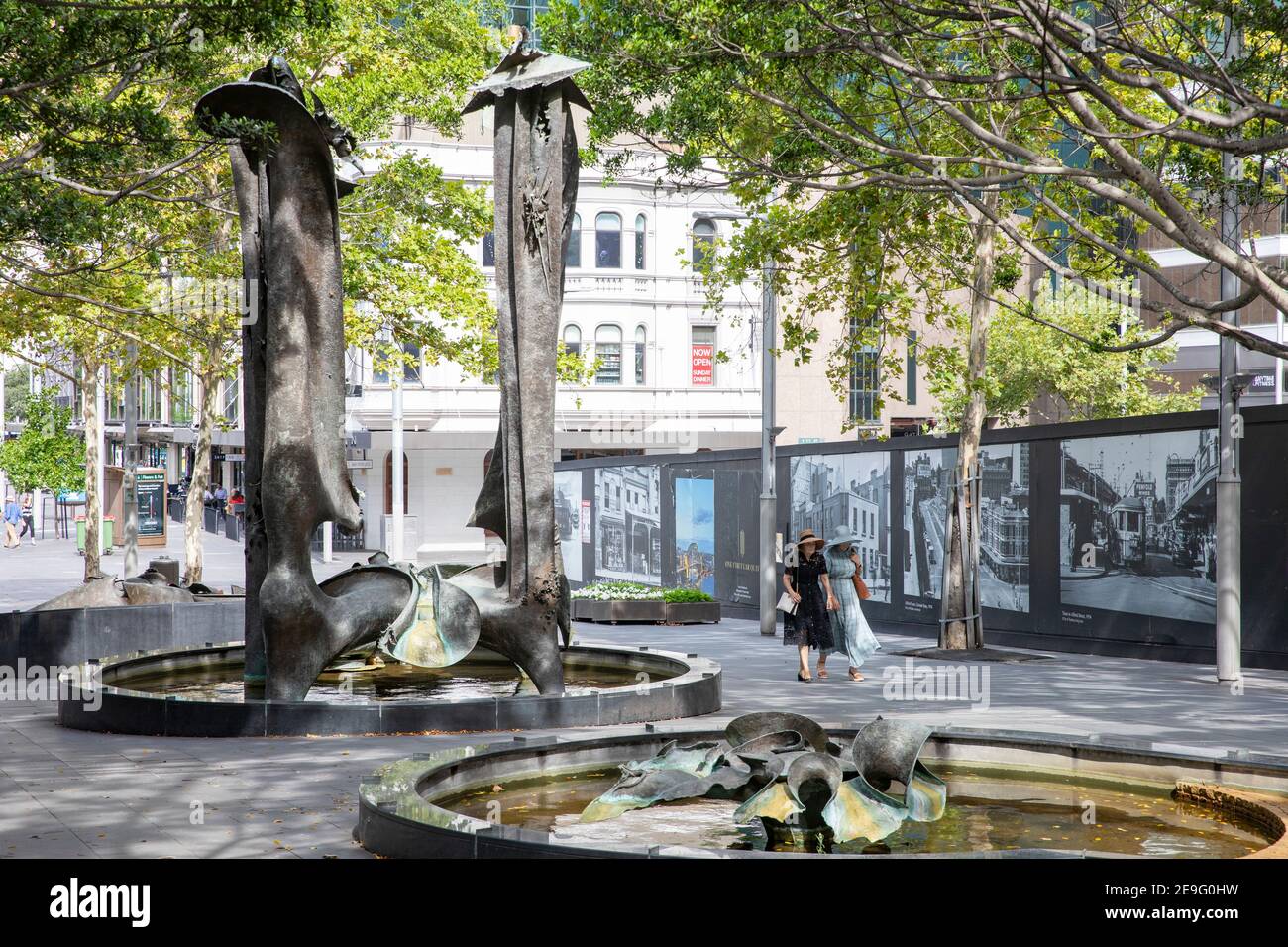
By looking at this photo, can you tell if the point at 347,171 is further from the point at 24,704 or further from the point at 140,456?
the point at 140,456

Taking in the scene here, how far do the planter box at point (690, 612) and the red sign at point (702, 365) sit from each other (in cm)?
2380

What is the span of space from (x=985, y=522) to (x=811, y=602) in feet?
22.0

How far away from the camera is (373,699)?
12109mm

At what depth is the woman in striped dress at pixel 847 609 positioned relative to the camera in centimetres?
1551

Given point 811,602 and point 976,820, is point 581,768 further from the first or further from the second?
point 811,602

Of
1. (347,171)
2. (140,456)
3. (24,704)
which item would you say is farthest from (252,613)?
(140,456)

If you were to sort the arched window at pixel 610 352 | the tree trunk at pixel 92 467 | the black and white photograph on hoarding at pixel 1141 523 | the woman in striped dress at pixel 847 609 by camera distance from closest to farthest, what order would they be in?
the woman in striped dress at pixel 847 609, the black and white photograph on hoarding at pixel 1141 523, the tree trunk at pixel 92 467, the arched window at pixel 610 352

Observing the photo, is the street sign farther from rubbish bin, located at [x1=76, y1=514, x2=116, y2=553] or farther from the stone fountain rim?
the stone fountain rim

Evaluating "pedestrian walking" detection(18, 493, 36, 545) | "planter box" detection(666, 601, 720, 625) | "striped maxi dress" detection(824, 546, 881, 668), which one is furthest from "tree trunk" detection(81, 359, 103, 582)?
"striped maxi dress" detection(824, 546, 881, 668)

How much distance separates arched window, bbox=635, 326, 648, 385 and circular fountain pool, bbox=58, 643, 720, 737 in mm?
33525

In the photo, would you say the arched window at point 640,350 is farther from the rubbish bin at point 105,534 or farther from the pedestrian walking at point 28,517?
the pedestrian walking at point 28,517

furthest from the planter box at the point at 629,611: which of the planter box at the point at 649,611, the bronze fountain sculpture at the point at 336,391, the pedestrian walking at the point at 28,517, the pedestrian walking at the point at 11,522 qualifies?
the pedestrian walking at the point at 28,517

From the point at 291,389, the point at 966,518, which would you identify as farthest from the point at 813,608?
the point at 291,389
